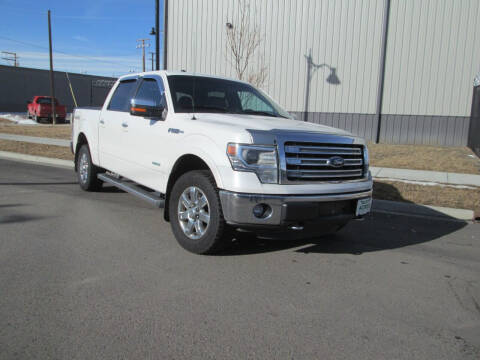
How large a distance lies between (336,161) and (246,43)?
1465 cm

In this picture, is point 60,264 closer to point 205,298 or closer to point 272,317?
point 205,298

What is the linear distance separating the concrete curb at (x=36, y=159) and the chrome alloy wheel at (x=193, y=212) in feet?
24.9

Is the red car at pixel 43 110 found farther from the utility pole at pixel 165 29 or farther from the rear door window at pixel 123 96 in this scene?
the rear door window at pixel 123 96

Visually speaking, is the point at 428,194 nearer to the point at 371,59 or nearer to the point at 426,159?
the point at 426,159

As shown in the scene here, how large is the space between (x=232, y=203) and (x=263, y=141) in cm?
64

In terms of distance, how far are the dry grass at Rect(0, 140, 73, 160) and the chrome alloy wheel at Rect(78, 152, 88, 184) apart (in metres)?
4.63

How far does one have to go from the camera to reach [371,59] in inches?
671

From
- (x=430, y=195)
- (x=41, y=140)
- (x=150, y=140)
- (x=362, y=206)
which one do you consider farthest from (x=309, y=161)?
(x=41, y=140)

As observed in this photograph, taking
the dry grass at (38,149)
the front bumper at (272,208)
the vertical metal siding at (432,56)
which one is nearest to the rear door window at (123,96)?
the front bumper at (272,208)

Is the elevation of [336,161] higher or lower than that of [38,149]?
higher

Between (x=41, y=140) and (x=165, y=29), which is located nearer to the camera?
(x=41, y=140)

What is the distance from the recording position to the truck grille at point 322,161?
3.93 m

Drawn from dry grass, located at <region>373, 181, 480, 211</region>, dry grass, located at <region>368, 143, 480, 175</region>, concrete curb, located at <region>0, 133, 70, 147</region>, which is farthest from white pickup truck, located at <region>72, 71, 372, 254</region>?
concrete curb, located at <region>0, 133, 70, 147</region>

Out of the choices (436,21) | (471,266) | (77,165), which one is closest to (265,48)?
(436,21)
